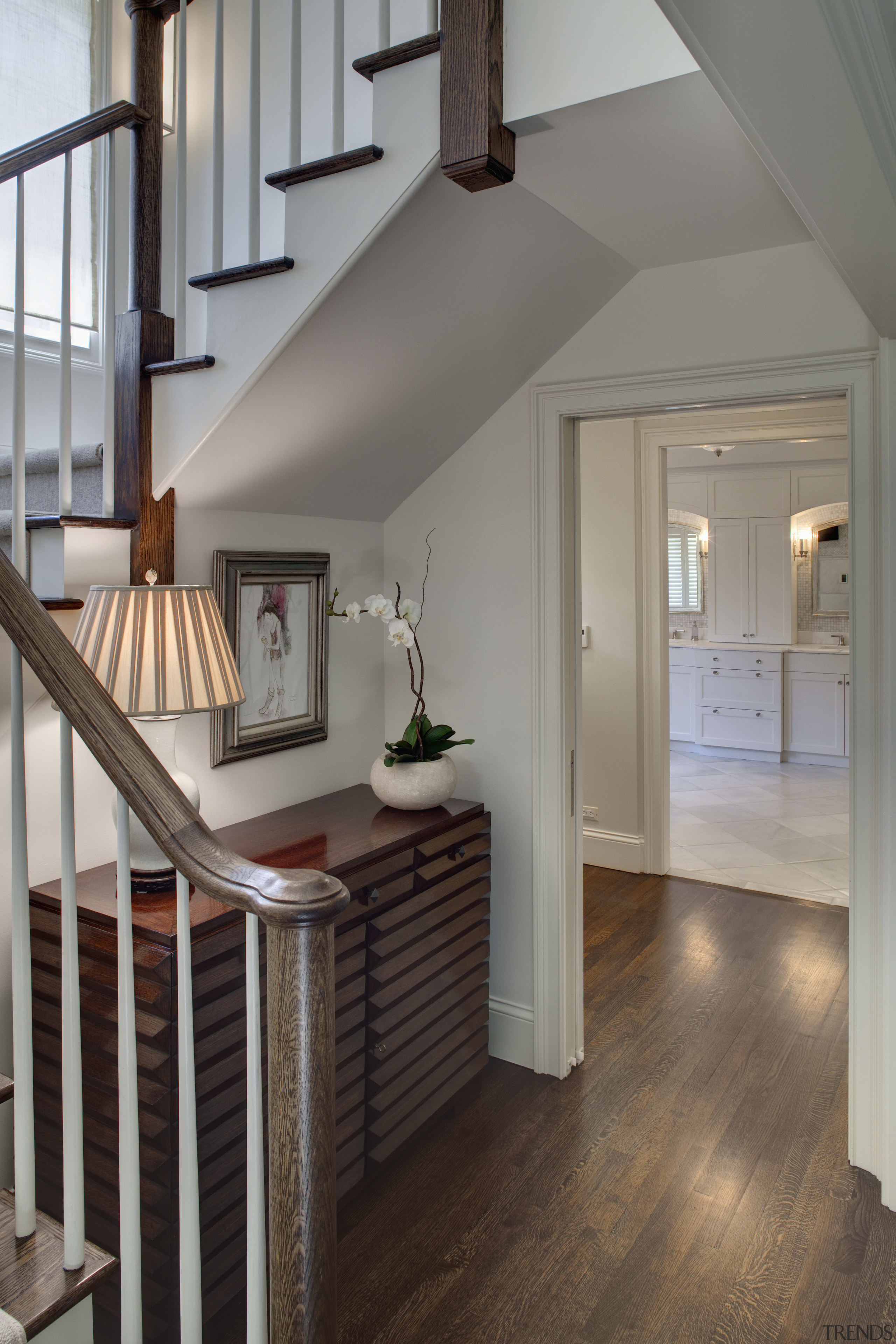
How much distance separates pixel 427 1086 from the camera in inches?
100

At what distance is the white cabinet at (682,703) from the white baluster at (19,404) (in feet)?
21.7

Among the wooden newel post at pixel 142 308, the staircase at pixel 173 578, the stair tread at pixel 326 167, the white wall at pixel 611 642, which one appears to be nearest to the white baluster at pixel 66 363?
the staircase at pixel 173 578

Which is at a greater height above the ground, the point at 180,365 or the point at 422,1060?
the point at 180,365

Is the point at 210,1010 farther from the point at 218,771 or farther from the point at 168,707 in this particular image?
the point at 218,771

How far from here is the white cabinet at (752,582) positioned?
758cm

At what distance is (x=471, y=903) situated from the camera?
276 cm

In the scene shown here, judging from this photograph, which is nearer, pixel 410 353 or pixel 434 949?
pixel 410 353

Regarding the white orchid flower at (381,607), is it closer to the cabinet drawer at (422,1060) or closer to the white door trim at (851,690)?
the white door trim at (851,690)

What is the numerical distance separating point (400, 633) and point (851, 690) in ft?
4.12

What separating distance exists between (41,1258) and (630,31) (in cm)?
209

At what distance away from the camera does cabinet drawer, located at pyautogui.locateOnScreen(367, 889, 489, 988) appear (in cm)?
235

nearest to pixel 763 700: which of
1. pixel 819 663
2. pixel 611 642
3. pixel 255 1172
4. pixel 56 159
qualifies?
pixel 819 663

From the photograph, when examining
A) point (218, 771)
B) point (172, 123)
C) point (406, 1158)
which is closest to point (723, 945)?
point (406, 1158)

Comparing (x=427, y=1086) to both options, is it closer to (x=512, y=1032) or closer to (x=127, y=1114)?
(x=512, y=1032)
